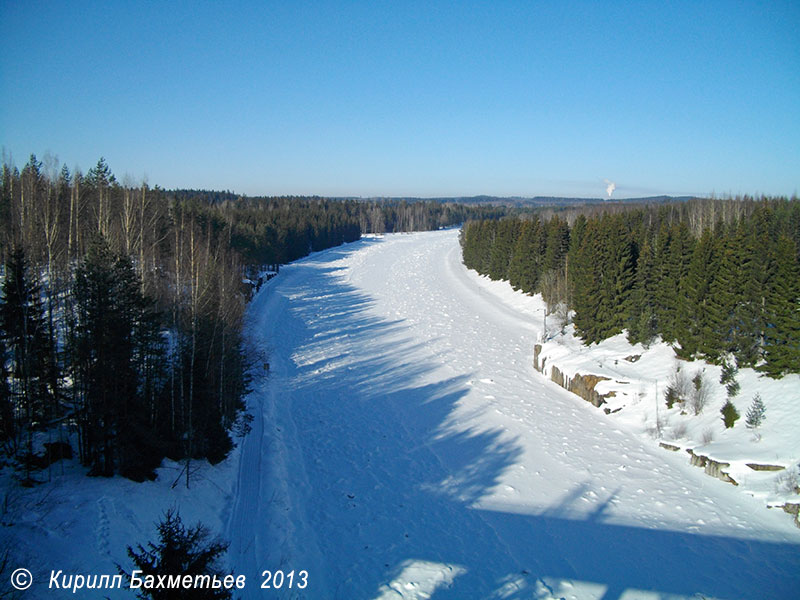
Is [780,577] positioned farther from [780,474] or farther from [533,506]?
[533,506]

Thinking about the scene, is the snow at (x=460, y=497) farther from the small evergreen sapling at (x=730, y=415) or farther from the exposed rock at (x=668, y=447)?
the small evergreen sapling at (x=730, y=415)

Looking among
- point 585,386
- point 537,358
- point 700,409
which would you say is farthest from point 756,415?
point 537,358

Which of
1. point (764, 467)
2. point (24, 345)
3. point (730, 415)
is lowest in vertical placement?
point (764, 467)

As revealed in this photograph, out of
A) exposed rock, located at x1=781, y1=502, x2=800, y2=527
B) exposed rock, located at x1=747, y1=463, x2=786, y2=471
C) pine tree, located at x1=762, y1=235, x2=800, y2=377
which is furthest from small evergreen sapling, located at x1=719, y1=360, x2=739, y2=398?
exposed rock, located at x1=781, y1=502, x2=800, y2=527

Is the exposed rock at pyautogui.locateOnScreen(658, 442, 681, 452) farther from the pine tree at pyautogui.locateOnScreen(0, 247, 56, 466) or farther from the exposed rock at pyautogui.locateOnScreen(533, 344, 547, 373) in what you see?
the pine tree at pyautogui.locateOnScreen(0, 247, 56, 466)

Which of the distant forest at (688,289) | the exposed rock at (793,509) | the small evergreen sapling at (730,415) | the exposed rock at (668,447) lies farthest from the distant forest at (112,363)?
the distant forest at (688,289)

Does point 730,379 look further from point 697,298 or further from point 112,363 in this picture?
point 112,363

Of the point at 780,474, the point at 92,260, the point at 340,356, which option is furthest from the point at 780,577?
the point at 340,356
